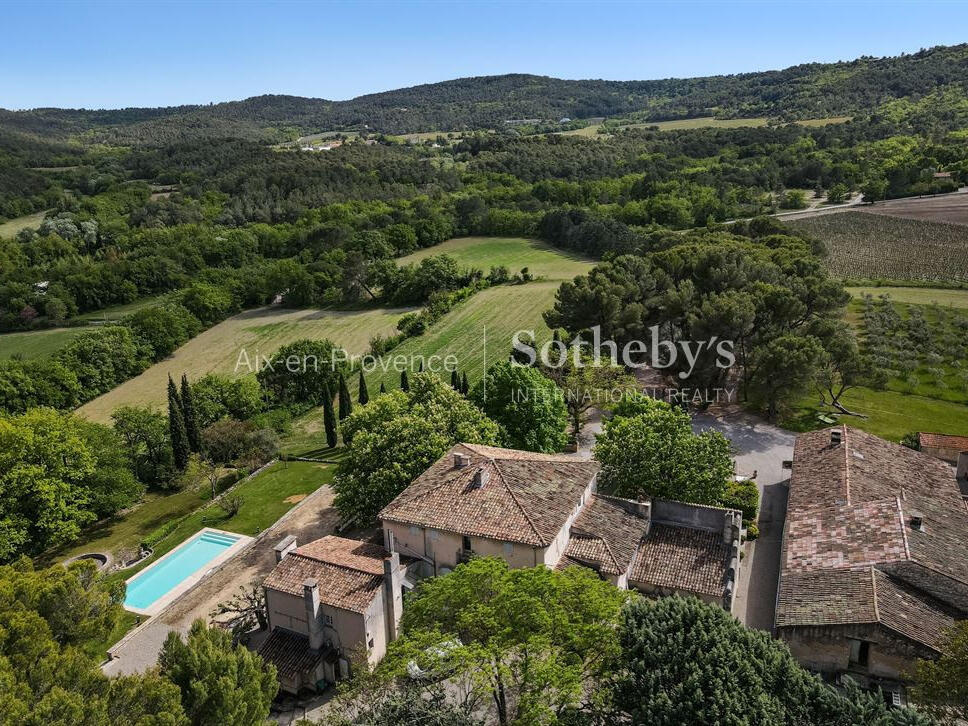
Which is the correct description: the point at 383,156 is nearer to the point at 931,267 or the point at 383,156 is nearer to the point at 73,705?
the point at 931,267

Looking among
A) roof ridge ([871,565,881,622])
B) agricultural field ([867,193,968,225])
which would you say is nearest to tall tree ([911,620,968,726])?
roof ridge ([871,565,881,622])

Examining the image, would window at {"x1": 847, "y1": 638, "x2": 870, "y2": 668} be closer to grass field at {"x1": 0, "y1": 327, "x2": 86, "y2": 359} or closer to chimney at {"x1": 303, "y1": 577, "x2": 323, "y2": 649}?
chimney at {"x1": 303, "y1": 577, "x2": 323, "y2": 649}

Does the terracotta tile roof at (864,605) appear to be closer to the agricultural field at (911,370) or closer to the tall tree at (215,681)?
the tall tree at (215,681)

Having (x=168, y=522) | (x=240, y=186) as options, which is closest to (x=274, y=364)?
(x=168, y=522)

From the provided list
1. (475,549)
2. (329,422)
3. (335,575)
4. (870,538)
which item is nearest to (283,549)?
(335,575)

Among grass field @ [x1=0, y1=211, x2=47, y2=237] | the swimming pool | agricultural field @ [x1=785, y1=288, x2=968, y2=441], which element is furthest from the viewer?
grass field @ [x1=0, y1=211, x2=47, y2=237]

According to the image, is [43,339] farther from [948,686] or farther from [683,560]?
[948,686]
